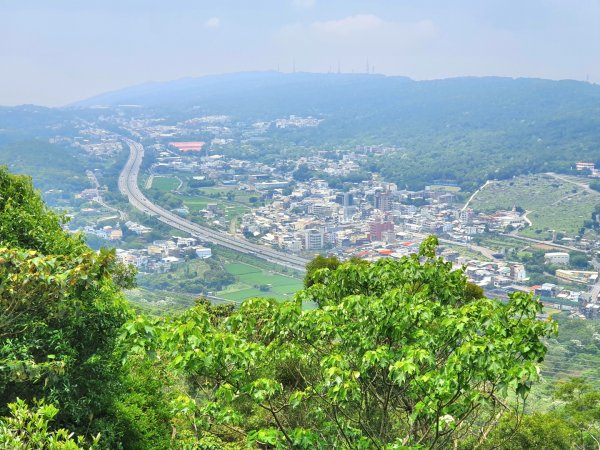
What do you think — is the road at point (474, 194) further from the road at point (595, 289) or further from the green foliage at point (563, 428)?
the green foliage at point (563, 428)

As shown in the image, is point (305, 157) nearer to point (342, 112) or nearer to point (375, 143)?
point (375, 143)

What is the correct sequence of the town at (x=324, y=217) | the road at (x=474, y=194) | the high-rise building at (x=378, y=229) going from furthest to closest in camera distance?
the road at (x=474, y=194) < the high-rise building at (x=378, y=229) < the town at (x=324, y=217)

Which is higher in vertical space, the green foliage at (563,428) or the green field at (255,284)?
the green foliage at (563,428)

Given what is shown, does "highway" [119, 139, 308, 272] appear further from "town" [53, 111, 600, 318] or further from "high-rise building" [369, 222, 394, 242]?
"high-rise building" [369, 222, 394, 242]

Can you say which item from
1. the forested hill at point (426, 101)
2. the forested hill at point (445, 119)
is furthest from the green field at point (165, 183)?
the forested hill at point (426, 101)

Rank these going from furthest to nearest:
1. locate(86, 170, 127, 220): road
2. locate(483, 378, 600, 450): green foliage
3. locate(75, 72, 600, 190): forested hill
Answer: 1. locate(75, 72, 600, 190): forested hill
2. locate(86, 170, 127, 220): road
3. locate(483, 378, 600, 450): green foliage

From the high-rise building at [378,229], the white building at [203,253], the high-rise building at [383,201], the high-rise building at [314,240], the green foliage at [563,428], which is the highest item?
the green foliage at [563,428]

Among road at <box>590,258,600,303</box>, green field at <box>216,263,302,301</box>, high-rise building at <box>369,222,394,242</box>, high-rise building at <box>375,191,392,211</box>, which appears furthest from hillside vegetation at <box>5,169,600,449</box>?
high-rise building at <box>375,191,392,211</box>
